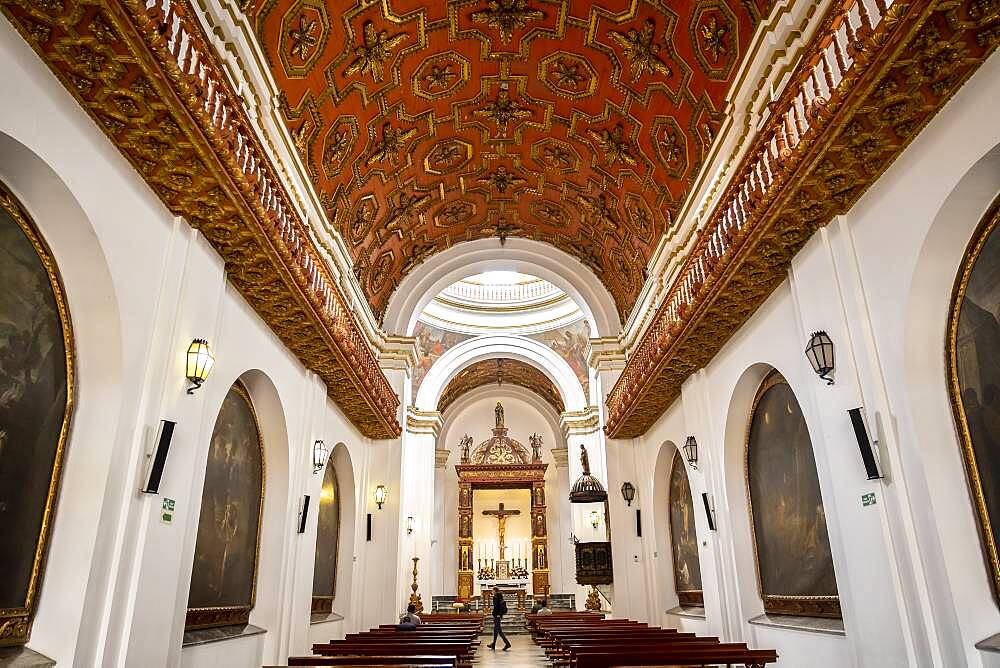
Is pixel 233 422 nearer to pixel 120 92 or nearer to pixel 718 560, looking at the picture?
pixel 120 92

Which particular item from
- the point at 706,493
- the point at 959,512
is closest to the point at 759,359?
the point at 706,493

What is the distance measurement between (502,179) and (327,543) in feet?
28.0

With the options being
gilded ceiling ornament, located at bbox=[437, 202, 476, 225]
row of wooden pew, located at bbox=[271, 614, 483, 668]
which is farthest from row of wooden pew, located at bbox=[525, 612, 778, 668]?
gilded ceiling ornament, located at bbox=[437, 202, 476, 225]

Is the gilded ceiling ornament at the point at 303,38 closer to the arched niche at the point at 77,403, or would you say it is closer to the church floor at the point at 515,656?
the arched niche at the point at 77,403

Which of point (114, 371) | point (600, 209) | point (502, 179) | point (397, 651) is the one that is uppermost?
point (502, 179)

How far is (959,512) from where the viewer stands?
5.47 m

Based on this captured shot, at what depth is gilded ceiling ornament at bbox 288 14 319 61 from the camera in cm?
860

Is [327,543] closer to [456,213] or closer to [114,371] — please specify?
[456,213]

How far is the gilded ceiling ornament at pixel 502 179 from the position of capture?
14370 mm

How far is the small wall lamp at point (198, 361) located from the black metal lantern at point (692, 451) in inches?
317

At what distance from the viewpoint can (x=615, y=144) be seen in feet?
39.9

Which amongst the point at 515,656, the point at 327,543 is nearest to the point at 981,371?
the point at 327,543

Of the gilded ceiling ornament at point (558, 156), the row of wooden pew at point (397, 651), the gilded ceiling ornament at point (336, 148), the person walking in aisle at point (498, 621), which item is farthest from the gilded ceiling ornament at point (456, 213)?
the person walking in aisle at point (498, 621)

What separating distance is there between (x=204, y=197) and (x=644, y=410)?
31.8ft
